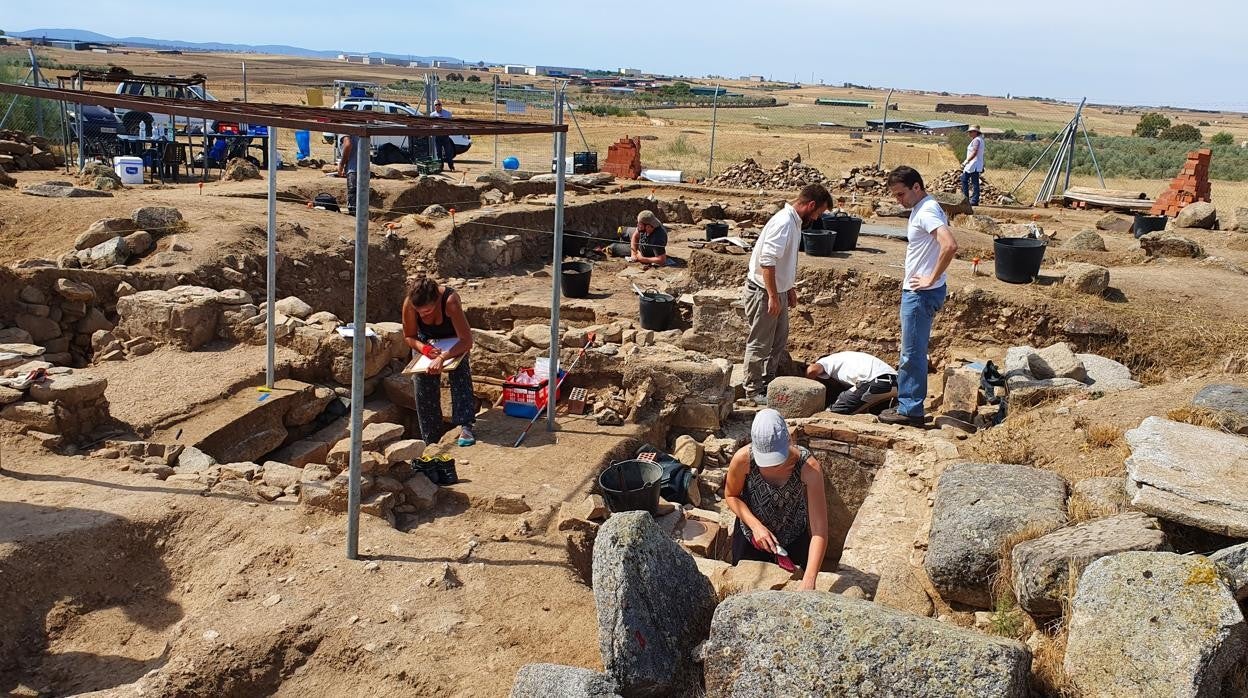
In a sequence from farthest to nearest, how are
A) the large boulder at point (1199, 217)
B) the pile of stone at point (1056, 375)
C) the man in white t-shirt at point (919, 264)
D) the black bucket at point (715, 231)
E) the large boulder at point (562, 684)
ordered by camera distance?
1. the large boulder at point (1199, 217)
2. the black bucket at point (715, 231)
3. the pile of stone at point (1056, 375)
4. the man in white t-shirt at point (919, 264)
5. the large boulder at point (562, 684)

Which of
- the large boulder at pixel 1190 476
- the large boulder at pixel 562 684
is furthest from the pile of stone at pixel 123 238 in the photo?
the large boulder at pixel 1190 476

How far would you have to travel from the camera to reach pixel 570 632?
470cm

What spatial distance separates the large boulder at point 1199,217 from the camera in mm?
15422

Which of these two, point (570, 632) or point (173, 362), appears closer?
point (570, 632)

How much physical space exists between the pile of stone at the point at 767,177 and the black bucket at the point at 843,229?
916cm

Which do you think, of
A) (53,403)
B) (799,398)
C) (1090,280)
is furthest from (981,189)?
(53,403)

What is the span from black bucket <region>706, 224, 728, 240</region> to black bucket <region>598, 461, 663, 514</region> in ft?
26.3

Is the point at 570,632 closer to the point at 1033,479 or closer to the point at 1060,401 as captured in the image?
the point at 1033,479

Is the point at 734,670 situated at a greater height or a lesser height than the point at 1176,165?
lesser

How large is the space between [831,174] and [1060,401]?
65.4ft

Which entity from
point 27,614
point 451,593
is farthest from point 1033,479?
point 27,614

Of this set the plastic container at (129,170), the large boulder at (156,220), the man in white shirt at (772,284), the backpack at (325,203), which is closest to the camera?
the man in white shirt at (772,284)

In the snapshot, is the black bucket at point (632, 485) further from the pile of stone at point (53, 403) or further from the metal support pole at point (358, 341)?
the pile of stone at point (53, 403)

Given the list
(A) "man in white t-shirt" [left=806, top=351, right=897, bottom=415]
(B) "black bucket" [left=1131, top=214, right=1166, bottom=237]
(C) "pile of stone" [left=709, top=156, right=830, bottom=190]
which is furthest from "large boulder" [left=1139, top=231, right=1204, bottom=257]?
(C) "pile of stone" [left=709, top=156, right=830, bottom=190]
